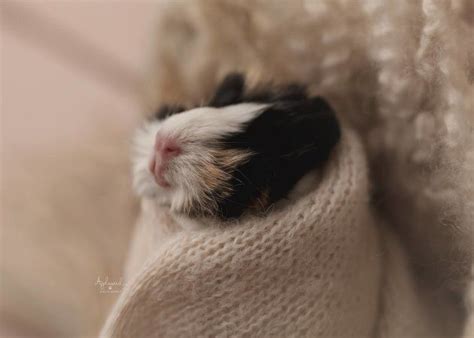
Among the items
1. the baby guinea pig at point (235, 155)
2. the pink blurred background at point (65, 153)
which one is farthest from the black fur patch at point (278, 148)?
the pink blurred background at point (65, 153)

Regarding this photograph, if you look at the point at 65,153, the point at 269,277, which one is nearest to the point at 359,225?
the point at 269,277

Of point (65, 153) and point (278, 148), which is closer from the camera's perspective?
point (278, 148)

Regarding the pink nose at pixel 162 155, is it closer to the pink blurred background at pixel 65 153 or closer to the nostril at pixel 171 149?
the nostril at pixel 171 149

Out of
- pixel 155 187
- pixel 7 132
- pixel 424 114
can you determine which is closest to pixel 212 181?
pixel 155 187

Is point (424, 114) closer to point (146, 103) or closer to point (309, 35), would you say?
point (309, 35)

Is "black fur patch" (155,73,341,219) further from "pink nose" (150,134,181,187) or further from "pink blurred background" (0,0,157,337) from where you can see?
"pink blurred background" (0,0,157,337)

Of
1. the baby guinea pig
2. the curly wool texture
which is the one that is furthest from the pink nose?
the curly wool texture

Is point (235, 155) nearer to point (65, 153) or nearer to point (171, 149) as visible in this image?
point (171, 149)

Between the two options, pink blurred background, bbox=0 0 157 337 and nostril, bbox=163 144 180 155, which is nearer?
nostril, bbox=163 144 180 155
